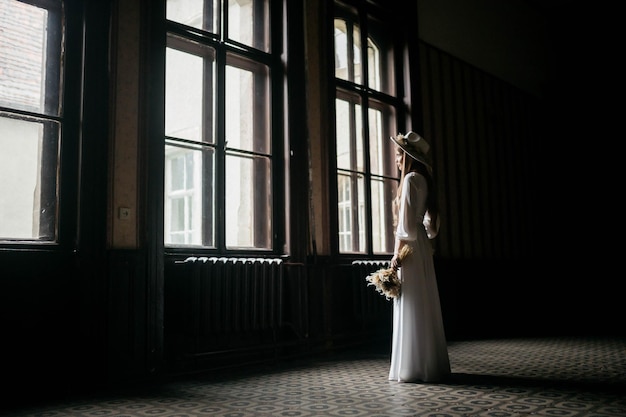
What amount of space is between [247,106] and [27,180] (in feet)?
A: 6.29

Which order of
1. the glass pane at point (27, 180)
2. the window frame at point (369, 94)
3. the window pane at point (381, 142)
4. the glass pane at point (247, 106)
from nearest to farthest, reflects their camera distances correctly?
1. the glass pane at point (27, 180)
2. the glass pane at point (247, 106)
3. the window frame at point (369, 94)
4. the window pane at point (381, 142)

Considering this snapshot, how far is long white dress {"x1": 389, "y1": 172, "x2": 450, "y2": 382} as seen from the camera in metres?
3.28

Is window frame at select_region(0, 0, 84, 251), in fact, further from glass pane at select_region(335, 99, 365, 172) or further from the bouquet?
glass pane at select_region(335, 99, 365, 172)

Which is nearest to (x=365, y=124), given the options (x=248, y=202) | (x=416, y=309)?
(x=248, y=202)

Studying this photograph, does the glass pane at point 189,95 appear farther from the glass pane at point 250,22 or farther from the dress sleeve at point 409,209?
the dress sleeve at point 409,209

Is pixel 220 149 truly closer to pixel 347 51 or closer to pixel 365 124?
pixel 365 124

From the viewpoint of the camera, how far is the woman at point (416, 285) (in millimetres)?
3277

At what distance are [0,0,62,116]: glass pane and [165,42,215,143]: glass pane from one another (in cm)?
81

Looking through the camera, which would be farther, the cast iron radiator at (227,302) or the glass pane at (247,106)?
the glass pane at (247,106)

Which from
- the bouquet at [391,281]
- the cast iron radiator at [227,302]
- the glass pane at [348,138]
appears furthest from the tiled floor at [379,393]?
the glass pane at [348,138]

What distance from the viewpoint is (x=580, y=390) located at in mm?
3000

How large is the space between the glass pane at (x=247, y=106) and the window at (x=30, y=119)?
1.39 meters

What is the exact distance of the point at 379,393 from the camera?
3000 mm

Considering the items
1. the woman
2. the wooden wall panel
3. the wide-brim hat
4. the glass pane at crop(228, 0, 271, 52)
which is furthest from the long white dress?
the wooden wall panel
